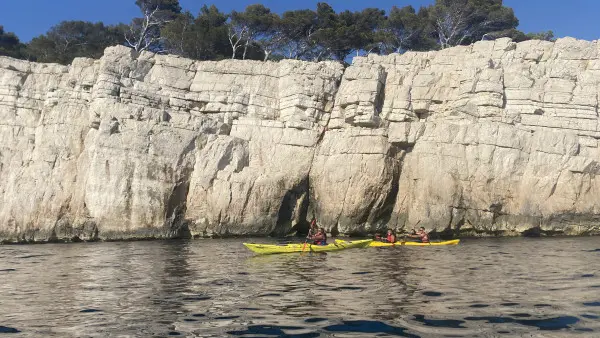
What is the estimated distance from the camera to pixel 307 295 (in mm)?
10773

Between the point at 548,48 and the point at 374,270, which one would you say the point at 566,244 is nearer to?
the point at 374,270

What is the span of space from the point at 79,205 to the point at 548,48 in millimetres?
29643

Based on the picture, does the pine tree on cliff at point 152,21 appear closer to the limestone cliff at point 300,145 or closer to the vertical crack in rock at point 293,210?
the limestone cliff at point 300,145

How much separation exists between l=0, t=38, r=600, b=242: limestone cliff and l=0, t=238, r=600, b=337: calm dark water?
372 inches

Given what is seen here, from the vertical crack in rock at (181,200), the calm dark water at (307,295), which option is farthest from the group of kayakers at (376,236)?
the vertical crack in rock at (181,200)

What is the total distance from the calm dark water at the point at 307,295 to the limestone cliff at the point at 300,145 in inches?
372

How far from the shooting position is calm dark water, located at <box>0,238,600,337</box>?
26.2 ft

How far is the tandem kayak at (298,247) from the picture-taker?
1914cm

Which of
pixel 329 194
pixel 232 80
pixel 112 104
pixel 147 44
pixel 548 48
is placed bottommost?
pixel 329 194

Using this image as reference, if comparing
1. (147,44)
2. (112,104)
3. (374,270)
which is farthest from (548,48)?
(147,44)

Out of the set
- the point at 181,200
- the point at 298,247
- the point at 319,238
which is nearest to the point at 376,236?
the point at 319,238

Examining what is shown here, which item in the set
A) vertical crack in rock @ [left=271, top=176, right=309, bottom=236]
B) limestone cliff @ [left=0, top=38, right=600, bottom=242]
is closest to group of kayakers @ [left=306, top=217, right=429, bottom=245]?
limestone cliff @ [left=0, top=38, right=600, bottom=242]

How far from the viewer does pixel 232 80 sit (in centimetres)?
3444

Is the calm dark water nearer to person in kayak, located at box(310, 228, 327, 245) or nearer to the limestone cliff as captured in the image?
person in kayak, located at box(310, 228, 327, 245)
